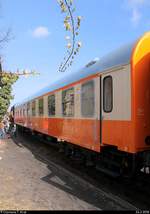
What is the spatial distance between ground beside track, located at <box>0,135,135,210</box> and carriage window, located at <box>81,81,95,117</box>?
1834mm

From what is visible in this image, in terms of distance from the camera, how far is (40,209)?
734 centimetres

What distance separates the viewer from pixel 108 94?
29.9ft

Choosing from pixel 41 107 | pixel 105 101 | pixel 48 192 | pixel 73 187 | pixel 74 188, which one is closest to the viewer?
pixel 48 192

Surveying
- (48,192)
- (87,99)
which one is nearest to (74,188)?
→ (48,192)

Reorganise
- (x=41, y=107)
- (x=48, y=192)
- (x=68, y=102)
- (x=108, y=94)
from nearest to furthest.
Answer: (x=48, y=192), (x=108, y=94), (x=68, y=102), (x=41, y=107)

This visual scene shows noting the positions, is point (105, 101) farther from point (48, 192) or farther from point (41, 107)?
point (41, 107)

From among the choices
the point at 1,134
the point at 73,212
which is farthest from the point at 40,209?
the point at 1,134

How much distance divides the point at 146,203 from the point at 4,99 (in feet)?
148

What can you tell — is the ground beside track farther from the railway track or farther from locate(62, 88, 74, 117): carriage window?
locate(62, 88, 74, 117): carriage window

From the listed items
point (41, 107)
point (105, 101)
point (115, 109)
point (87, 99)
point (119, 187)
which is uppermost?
point (41, 107)

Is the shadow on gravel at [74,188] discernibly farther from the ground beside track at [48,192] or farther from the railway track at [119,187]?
the railway track at [119,187]

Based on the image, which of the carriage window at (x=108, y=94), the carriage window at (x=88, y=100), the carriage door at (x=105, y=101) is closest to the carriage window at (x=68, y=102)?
the carriage window at (x=88, y=100)

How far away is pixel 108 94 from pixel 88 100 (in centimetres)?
155

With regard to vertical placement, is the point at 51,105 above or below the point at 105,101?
above
